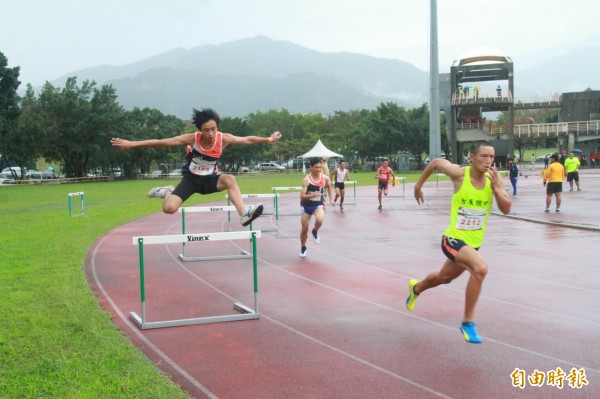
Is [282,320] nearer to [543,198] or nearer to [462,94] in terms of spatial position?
[543,198]

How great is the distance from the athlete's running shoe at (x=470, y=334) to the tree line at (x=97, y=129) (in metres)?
44.7

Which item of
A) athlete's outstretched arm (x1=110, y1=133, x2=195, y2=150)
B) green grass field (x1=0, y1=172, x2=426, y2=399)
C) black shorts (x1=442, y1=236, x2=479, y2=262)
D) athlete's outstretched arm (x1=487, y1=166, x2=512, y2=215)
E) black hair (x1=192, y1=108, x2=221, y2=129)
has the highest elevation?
black hair (x1=192, y1=108, x2=221, y2=129)

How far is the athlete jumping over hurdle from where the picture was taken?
7.29m

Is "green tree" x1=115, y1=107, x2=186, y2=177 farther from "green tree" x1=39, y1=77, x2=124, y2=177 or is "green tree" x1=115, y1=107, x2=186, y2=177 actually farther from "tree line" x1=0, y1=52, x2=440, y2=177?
"green tree" x1=39, y1=77, x2=124, y2=177

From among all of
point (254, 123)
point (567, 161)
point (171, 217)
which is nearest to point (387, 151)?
point (254, 123)

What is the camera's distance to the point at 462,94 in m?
57.0

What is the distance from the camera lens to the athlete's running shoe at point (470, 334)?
5.52 m

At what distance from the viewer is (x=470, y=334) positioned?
5539 mm

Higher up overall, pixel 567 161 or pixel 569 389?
pixel 567 161

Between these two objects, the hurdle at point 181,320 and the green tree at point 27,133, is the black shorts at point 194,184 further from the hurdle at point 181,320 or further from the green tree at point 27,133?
the green tree at point 27,133

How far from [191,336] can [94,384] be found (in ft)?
5.17

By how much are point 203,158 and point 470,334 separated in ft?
12.9

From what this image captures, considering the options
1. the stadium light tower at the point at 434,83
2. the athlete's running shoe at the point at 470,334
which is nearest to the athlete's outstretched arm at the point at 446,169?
the athlete's running shoe at the point at 470,334

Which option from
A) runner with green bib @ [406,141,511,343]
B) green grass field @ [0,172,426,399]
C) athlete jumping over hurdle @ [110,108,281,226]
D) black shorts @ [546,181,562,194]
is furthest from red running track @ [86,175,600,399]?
black shorts @ [546,181,562,194]
